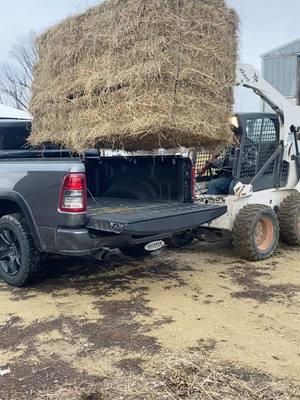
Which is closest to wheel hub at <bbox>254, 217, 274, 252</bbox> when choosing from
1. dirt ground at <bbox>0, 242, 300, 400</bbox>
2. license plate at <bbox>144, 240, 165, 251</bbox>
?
dirt ground at <bbox>0, 242, 300, 400</bbox>

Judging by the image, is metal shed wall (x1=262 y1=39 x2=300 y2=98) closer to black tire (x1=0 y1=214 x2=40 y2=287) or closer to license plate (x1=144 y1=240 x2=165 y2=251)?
license plate (x1=144 y1=240 x2=165 y2=251)

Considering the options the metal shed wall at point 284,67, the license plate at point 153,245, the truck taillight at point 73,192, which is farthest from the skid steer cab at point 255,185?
the metal shed wall at point 284,67

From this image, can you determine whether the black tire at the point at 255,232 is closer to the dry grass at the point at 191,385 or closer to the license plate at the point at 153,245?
the license plate at the point at 153,245

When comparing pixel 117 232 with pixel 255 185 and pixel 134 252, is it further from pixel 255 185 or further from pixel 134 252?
pixel 255 185

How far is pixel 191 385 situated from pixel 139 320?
4.47ft

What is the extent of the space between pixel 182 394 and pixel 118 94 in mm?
3346

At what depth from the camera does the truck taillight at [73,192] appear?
4.77 meters

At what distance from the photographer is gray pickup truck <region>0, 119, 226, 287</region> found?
479 cm

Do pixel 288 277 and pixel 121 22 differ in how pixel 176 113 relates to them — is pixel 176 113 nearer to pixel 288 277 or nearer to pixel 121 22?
pixel 121 22

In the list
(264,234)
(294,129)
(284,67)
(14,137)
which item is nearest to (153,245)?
(264,234)

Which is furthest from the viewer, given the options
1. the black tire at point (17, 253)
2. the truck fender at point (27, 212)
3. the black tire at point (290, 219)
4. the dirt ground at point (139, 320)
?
the black tire at point (290, 219)

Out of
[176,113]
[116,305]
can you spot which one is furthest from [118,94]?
[116,305]

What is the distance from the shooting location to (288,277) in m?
5.95

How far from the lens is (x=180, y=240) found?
7.03 m
